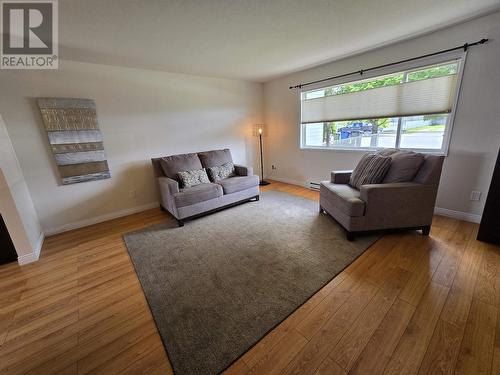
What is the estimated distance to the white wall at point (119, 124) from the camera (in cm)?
257

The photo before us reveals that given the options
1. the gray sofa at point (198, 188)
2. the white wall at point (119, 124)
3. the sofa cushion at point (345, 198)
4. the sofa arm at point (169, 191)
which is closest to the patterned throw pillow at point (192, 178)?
the gray sofa at point (198, 188)

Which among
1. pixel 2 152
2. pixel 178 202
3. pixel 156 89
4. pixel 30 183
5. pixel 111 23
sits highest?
pixel 111 23

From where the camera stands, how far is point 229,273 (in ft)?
6.30

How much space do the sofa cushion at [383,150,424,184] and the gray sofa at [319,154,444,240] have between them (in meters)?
0.06

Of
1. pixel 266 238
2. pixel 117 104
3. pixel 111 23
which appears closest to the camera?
pixel 111 23

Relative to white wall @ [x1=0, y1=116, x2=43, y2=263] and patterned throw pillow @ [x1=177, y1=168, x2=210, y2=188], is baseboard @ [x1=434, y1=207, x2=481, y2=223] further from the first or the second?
white wall @ [x1=0, y1=116, x2=43, y2=263]

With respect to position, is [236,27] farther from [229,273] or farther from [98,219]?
[98,219]

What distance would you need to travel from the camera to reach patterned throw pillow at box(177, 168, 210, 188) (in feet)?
10.5

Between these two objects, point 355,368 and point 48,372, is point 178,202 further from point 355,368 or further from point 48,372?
point 355,368

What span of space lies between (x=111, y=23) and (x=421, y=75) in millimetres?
3716

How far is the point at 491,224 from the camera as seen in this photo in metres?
2.10

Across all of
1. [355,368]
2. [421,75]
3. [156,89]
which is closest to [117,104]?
[156,89]

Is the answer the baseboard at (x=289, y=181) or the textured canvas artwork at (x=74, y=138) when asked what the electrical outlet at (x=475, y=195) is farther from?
the textured canvas artwork at (x=74, y=138)

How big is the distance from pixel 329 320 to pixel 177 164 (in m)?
2.90
